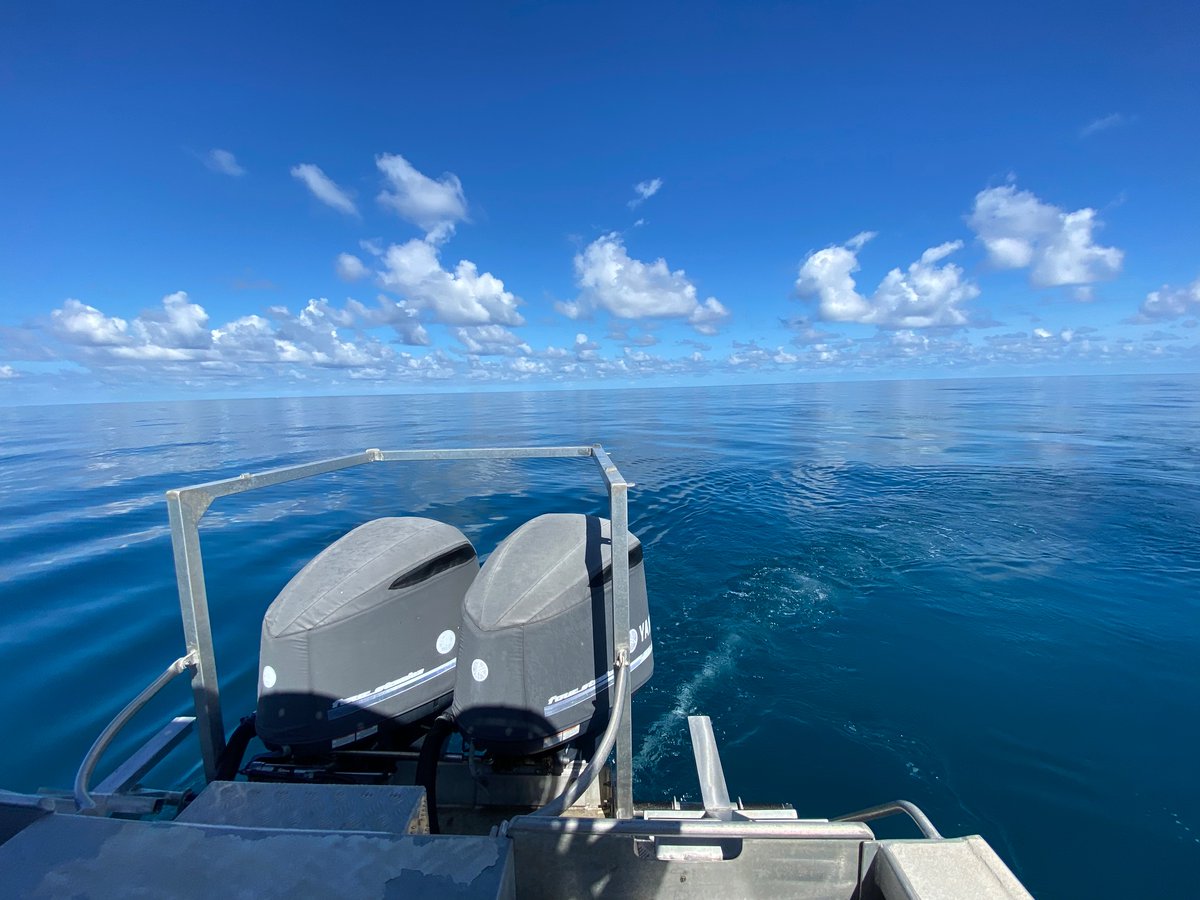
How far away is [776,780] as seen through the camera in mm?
3383

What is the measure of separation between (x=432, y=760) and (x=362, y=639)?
0.62 meters

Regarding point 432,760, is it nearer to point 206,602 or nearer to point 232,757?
point 232,757

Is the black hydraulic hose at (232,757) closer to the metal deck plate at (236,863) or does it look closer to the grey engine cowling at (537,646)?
the metal deck plate at (236,863)

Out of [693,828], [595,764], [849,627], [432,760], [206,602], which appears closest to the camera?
[693,828]

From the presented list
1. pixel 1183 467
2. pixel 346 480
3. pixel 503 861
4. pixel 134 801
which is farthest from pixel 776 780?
pixel 1183 467

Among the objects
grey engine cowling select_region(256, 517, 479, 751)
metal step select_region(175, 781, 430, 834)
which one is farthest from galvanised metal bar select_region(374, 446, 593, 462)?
metal step select_region(175, 781, 430, 834)

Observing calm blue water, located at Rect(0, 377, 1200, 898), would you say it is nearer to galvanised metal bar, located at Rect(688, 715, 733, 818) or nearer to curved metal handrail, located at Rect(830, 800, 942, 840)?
galvanised metal bar, located at Rect(688, 715, 733, 818)

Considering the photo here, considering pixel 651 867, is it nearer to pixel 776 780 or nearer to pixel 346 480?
pixel 776 780

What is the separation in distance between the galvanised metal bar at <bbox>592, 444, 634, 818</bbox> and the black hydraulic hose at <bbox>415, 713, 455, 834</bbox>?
2.39ft

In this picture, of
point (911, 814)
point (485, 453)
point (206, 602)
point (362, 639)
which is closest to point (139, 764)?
point (206, 602)

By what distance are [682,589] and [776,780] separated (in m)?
2.69

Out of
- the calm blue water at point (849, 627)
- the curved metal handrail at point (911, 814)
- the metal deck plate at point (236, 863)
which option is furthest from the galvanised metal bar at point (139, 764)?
the curved metal handrail at point (911, 814)

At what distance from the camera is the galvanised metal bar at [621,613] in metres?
1.76

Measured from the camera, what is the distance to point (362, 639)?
2312 mm
